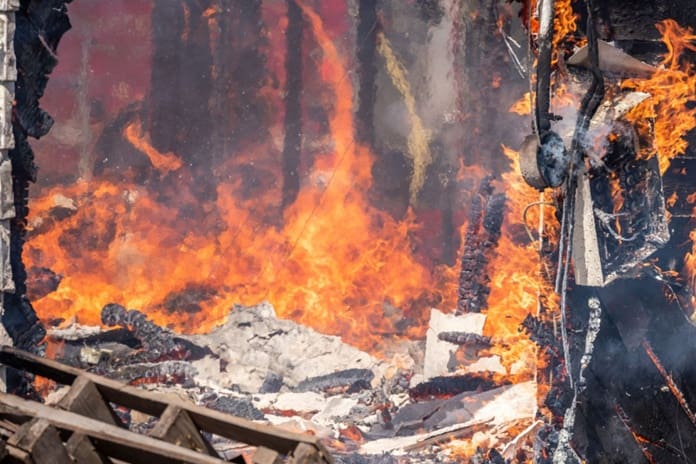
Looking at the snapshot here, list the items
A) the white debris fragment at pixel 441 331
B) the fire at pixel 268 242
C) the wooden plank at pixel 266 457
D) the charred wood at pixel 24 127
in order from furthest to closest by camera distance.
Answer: the fire at pixel 268 242 < the white debris fragment at pixel 441 331 < the charred wood at pixel 24 127 < the wooden plank at pixel 266 457

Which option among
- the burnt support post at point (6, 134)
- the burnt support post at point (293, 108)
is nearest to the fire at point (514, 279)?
the burnt support post at point (293, 108)

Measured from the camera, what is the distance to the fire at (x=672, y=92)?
8.79 m

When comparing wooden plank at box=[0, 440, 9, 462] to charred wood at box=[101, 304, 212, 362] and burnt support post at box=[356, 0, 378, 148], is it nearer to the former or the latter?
charred wood at box=[101, 304, 212, 362]

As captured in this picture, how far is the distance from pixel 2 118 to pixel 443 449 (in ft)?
22.8

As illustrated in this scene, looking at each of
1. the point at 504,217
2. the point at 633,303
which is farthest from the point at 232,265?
A: the point at 633,303

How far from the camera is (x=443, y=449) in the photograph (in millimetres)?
10281

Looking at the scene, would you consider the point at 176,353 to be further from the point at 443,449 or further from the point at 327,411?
the point at 443,449

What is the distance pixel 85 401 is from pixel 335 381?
25.6 ft

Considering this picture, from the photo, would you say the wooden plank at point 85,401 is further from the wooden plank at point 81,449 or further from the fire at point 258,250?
the fire at point 258,250

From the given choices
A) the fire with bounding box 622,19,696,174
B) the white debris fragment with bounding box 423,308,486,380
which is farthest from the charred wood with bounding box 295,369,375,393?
the fire with bounding box 622,19,696,174

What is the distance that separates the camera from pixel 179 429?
4.74 meters

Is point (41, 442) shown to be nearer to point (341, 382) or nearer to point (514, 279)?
point (341, 382)

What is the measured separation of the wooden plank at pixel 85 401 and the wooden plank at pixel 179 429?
579 mm

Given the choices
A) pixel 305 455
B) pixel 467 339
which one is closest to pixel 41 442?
pixel 305 455
